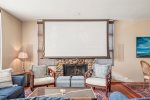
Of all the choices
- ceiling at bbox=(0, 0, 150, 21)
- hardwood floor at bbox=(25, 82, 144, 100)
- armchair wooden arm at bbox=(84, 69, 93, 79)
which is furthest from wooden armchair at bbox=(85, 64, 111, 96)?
ceiling at bbox=(0, 0, 150, 21)

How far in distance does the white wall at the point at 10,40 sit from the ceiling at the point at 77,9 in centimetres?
24

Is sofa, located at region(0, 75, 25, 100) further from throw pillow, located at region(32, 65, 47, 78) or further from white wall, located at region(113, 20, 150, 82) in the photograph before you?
white wall, located at region(113, 20, 150, 82)

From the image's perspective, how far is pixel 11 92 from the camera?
12.5 ft

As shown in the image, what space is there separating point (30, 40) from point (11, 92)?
387cm

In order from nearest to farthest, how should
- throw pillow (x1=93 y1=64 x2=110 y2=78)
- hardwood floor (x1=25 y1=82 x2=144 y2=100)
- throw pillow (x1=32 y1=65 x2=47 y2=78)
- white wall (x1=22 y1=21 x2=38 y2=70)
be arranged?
hardwood floor (x1=25 y1=82 x2=144 y2=100) → throw pillow (x1=93 y1=64 x2=110 y2=78) → throw pillow (x1=32 y1=65 x2=47 y2=78) → white wall (x1=22 y1=21 x2=38 y2=70)

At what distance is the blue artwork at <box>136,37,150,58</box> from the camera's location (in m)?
7.34

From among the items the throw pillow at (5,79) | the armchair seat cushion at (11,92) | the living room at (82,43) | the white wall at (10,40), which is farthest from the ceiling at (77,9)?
Result: the armchair seat cushion at (11,92)

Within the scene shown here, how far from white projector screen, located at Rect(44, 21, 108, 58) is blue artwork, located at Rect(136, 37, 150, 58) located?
119 centimetres

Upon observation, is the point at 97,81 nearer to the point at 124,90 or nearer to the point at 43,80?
the point at 124,90

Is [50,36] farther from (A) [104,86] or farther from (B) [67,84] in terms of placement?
(A) [104,86]

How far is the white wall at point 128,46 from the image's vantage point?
7.38 meters

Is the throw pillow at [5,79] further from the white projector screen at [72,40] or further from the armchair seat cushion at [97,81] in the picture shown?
the white projector screen at [72,40]

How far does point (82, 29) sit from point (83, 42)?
1.55ft

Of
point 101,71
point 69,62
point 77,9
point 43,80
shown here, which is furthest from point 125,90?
point 77,9
